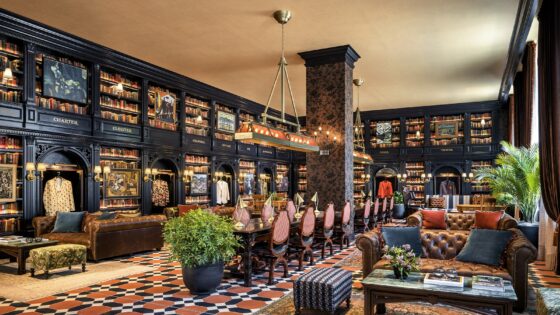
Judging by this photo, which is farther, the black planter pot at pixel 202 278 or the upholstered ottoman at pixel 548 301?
the black planter pot at pixel 202 278

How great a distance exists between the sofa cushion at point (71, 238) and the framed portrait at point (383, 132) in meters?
13.5

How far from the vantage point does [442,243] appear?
573cm

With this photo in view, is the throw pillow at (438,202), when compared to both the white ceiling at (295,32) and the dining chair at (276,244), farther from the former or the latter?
the dining chair at (276,244)

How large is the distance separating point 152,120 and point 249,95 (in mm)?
4233

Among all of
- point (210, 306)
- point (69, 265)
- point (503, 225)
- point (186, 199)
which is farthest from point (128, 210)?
point (503, 225)

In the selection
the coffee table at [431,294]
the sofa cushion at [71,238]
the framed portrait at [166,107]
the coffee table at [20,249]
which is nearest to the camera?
the coffee table at [431,294]

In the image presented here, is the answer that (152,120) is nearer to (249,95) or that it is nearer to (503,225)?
(249,95)

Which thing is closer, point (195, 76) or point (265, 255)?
point (265, 255)

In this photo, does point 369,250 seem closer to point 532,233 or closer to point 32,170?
point 532,233

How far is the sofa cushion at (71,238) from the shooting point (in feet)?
24.6

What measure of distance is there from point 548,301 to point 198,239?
11.8 ft

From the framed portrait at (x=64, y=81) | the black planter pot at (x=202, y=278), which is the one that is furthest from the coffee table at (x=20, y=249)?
the framed portrait at (x=64, y=81)

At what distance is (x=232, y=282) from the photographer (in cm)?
588

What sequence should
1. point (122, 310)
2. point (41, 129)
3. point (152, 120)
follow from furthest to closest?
1. point (152, 120)
2. point (41, 129)
3. point (122, 310)
